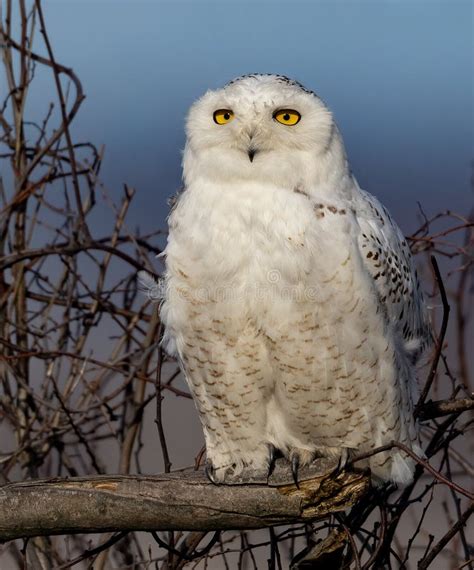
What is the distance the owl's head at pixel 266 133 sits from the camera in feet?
7.95

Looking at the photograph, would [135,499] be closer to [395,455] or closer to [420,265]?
[395,455]

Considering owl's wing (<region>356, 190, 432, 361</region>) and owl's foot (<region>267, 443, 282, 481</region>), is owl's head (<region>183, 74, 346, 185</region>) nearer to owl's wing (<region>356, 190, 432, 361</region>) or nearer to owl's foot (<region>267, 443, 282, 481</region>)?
owl's wing (<region>356, 190, 432, 361</region>)

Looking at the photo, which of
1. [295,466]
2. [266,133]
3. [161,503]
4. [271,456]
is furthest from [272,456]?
[266,133]

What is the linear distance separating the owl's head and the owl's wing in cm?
20

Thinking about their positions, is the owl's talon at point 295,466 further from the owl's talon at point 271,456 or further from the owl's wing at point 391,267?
the owl's wing at point 391,267

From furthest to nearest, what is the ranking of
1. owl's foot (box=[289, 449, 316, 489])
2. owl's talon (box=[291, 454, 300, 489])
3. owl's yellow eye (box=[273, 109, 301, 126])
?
owl's foot (box=[289, 449, 316, 489]) < owl's talon (box=[291, 454, 300, 489]) < owl's yellow eye (box=[273, 109, 301, 126])

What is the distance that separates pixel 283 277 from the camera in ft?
7.87

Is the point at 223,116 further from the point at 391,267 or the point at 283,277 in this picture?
the point at 391,267

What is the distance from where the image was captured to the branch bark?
92.4 inches

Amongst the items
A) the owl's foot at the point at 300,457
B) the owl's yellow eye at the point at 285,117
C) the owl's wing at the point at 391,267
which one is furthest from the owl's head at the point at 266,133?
the owl's foot at the point at 300,457

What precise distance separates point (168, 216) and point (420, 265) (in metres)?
1.37

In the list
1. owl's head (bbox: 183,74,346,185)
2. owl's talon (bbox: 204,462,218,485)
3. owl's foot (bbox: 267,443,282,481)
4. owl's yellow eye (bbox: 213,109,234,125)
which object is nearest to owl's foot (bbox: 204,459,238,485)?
owl's talon (bbox: 204,462,218,485)

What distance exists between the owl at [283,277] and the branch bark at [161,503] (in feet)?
0.37

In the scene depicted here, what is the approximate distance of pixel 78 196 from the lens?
126 inches
